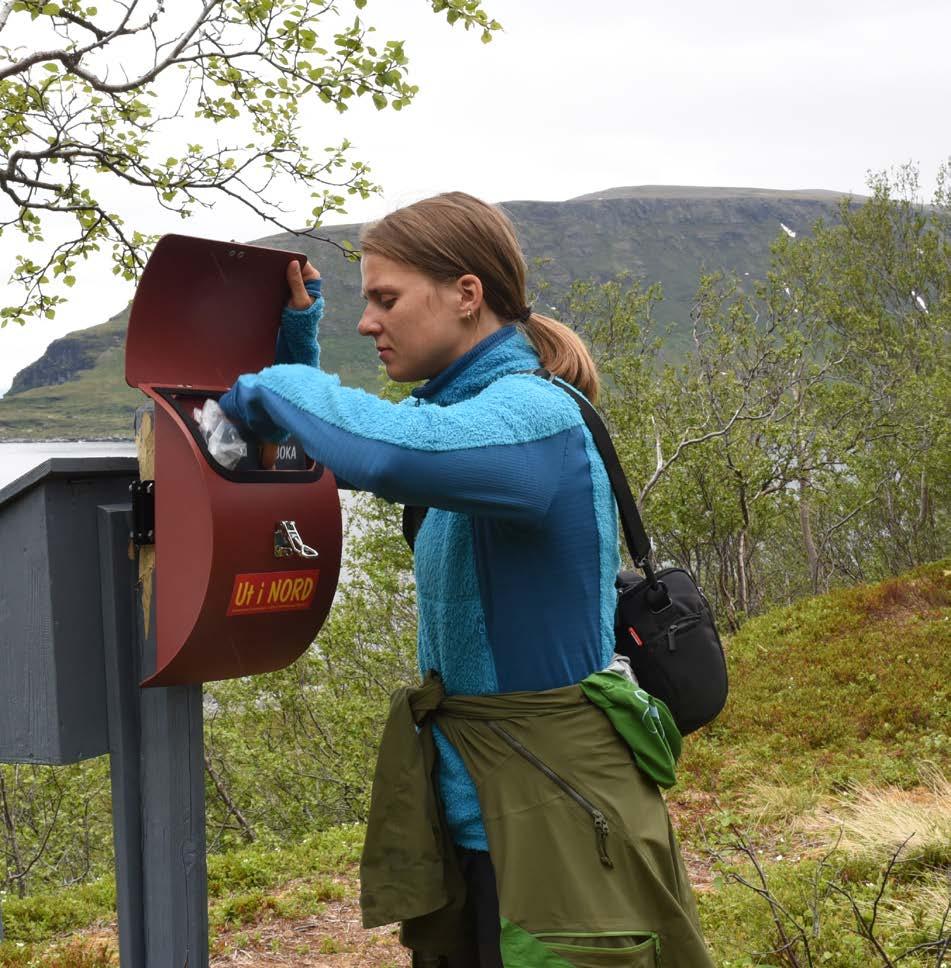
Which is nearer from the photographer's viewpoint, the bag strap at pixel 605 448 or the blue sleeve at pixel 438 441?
the blue sleeve at pixel 438 441

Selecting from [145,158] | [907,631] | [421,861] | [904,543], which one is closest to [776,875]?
[421,861]

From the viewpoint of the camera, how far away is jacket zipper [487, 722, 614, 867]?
157 cm

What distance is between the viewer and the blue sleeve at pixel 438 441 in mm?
1405

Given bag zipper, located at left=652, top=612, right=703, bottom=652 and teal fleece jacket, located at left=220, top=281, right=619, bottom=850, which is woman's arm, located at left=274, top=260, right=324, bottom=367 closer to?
teal fleece jacket, located at left=220, top=281, right=619, bottom=850

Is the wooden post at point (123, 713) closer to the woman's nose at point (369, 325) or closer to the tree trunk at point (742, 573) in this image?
the woman's nose at point (369, 325)

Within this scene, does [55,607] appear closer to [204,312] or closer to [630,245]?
[204,312]

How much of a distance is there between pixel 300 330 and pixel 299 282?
10 centimetres

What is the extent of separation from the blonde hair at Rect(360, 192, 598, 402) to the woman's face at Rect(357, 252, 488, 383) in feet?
0.07

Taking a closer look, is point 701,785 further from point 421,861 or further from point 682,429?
point 682,429

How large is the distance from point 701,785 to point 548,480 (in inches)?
233

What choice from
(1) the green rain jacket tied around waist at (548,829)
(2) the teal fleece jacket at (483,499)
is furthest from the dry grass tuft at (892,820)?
(2) the teal fleece jacket at (483,499)

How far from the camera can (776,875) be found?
13.9 feet

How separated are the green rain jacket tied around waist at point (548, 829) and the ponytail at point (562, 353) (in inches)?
20.2

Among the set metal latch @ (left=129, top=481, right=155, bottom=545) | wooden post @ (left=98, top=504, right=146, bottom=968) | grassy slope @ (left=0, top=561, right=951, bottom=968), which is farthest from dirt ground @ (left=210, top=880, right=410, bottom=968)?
metal latch @ (left=129, top=481, right=155, bottom=545)
